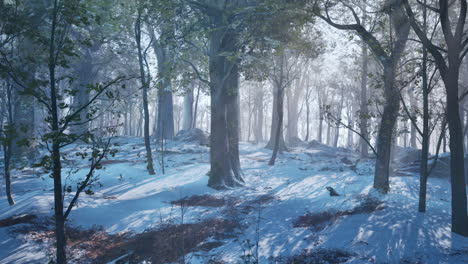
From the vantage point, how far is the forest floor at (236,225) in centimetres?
Result: 608

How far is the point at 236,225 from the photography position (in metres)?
8.38

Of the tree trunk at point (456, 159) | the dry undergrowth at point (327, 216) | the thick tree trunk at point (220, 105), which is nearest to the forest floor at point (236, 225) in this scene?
the dry undergrowth at point (327, 216)

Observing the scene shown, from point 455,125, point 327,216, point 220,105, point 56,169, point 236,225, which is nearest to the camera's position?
point 56,169

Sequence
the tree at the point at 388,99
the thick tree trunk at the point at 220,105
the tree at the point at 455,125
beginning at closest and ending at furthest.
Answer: the tree at the point at 455,125
the tree at the point at 388,99
the thick tree trunk at the point at 220,105

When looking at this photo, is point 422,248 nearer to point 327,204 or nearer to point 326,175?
point 327,204

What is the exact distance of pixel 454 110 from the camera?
261 inches

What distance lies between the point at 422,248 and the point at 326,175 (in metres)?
10.5

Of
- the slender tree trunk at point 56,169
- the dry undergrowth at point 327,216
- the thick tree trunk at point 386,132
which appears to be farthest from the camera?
the thick tree trunk at point 386,132

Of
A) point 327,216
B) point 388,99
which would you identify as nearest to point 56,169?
point 327,216

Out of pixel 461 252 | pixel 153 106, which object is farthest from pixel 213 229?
pixel 153 106

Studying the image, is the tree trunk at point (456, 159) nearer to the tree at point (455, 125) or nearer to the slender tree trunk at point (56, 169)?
the tree at point (455, 125)

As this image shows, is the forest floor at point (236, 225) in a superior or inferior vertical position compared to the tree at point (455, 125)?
inferior

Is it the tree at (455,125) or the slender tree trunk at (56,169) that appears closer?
the slender tree trunk at (56,169)

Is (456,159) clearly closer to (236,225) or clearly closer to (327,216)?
(327,216)
